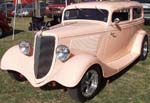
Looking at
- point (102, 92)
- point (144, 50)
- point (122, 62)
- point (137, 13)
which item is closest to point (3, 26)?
point (137, 13)

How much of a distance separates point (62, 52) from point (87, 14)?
2.11 metres

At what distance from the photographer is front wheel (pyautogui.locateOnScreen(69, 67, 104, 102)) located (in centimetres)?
628

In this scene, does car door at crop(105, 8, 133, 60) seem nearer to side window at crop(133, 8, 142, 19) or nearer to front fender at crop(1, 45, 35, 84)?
side window at crop(133, 8, 142, 19)

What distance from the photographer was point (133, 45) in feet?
29.9

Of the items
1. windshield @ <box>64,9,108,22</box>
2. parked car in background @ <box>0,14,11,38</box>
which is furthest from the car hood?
parked car in background @ <box>0,14,11,38</box>

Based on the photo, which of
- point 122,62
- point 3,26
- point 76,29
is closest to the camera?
point 76,29

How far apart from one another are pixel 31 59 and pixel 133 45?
342 centimetres

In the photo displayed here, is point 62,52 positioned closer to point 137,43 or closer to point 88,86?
point 88,86

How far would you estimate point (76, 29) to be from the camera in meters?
7.15

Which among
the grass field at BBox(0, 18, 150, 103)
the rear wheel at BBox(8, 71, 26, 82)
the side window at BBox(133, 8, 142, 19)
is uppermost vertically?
the side window at BBox(133, 8, 142, 19)

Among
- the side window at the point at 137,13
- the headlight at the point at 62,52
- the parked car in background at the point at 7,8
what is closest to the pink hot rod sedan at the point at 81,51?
the headlight at the point at 62,52

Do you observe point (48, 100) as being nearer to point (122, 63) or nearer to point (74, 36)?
point (74, 36)

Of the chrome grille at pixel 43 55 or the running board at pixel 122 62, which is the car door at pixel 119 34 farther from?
the chrome grille at pixel 43 55

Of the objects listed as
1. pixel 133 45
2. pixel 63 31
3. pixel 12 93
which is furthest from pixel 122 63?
pixel 12 93
